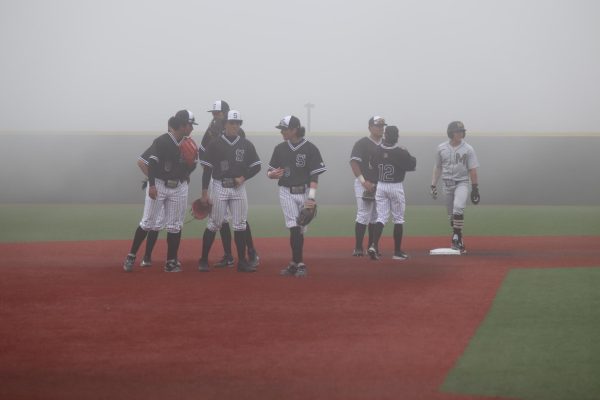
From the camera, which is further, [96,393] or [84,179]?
[84,179]

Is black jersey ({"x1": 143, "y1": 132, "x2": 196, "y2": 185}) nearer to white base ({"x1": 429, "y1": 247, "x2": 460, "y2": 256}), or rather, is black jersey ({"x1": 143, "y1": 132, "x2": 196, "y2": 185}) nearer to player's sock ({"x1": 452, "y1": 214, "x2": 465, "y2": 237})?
white base ({"x1": 429, "y1": 247, "x2": 460, "y2": 256})

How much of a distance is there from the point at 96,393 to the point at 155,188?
5289 mm

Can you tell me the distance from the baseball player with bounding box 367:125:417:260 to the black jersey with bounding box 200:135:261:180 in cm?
202

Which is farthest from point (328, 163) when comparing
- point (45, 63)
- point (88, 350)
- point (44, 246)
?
point (88, 350)

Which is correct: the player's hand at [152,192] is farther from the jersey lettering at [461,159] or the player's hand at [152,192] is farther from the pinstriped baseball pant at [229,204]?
the jersey lettering at [461,159]

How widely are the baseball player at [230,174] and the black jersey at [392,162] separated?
1.92 metres

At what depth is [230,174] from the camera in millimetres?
10453

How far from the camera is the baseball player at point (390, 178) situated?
11758mm

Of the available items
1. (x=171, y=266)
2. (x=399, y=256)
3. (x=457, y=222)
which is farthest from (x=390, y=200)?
(x=171, y=266)

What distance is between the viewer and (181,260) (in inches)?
468

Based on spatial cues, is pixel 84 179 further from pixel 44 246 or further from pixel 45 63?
pixel 44 246

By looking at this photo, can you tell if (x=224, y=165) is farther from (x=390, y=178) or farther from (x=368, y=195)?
(x=368, y=195)

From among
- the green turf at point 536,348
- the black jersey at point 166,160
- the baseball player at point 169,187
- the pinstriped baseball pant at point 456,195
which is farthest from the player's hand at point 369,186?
the green turf at point 536,348

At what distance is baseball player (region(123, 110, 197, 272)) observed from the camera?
33.7 ft
